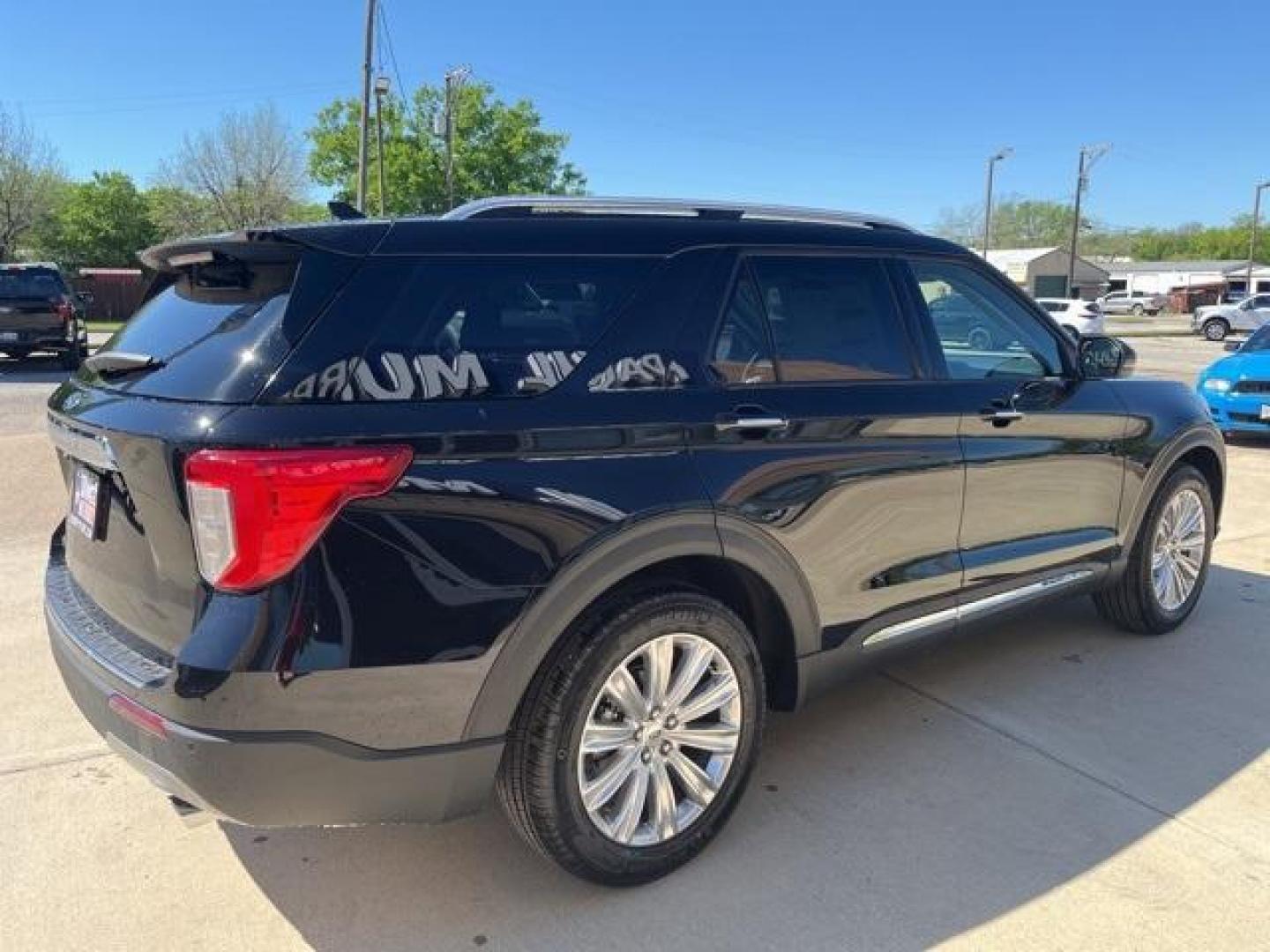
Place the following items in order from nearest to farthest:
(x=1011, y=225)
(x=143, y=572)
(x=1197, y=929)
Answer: (x=143, y=572) < (x=1197, y=929) < (x=1011, y=225)

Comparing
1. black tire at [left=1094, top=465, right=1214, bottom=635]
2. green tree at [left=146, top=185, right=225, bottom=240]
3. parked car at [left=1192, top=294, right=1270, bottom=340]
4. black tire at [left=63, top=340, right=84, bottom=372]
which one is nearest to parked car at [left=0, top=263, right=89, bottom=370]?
black tire at [left=63, top=340, right=84, bottom=372]

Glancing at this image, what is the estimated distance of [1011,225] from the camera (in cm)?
11994

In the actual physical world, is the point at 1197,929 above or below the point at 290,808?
below

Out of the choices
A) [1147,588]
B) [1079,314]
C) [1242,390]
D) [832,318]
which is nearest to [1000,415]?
[832,318]

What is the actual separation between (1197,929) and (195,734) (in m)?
2.46

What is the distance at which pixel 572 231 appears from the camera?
8.59 ft

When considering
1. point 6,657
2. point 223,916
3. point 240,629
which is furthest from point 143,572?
point 6,657

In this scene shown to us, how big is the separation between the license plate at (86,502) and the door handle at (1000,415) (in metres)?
2.76

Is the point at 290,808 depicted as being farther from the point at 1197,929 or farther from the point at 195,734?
the point at 1197,929

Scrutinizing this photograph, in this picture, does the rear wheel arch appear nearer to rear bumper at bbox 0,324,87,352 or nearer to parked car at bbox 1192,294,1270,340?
rear bumper at bbox 0,324,87,352

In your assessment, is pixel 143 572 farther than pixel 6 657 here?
No

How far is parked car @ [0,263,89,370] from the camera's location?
1597 centimetres

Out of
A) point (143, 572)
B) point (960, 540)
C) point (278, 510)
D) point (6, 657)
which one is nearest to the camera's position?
point (278, 510)

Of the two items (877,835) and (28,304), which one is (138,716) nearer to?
(877,835)
